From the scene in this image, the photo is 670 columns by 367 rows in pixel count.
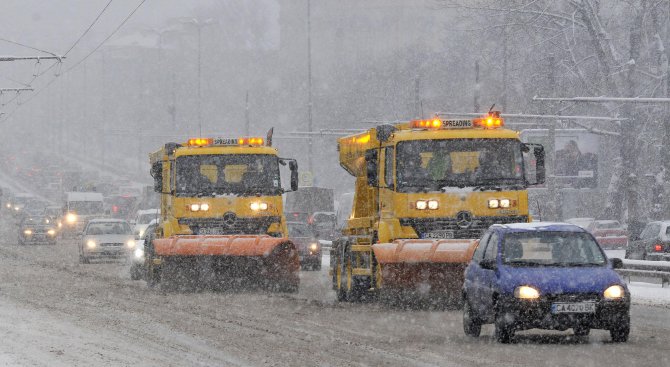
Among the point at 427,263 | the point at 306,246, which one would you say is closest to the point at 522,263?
the point at 427,263

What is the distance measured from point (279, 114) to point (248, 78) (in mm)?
31812

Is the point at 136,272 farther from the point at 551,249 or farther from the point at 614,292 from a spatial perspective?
the point at 614,292

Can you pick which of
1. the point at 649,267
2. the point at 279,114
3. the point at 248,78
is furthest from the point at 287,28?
the point at 649,267

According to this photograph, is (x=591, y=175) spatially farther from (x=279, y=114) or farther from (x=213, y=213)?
(x=279, y=114)

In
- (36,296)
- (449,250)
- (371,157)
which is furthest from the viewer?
(36,296)

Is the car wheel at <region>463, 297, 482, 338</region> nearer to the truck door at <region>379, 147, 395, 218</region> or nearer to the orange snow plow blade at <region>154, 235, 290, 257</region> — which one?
the truck door at <region>379, 147, 395, 218</region>

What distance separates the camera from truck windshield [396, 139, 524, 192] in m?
21.9

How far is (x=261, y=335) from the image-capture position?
658 inches

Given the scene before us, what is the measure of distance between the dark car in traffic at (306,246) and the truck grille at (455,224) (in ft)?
54.3

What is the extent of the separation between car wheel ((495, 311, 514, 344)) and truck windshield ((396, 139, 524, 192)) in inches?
256

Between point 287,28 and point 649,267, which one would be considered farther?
point 287,28

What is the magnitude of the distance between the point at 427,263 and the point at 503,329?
5767mm

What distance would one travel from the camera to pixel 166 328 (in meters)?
17.8

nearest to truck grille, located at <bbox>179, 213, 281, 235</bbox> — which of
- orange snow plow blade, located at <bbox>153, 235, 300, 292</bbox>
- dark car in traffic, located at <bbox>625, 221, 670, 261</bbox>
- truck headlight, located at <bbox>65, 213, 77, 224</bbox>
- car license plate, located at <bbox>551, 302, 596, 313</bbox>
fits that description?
orange snow plow blade, located at <bbox>153, 235, 300, 292</bbox>
